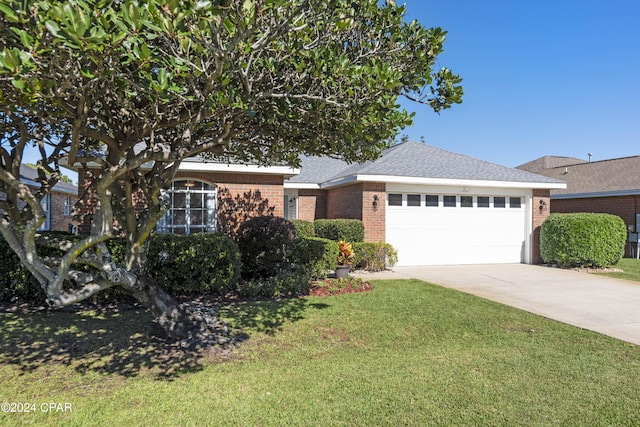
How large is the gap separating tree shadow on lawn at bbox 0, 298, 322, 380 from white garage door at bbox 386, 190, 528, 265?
7.08 meters

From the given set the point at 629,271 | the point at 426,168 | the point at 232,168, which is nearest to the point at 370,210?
the point at 426,168

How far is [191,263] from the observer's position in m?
7.69

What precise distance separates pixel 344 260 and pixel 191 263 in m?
4.35

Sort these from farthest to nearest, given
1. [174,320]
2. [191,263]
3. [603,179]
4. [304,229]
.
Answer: [603,179] → [304,229] → [191,263] → [174,320]

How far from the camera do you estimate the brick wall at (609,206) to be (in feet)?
55.7

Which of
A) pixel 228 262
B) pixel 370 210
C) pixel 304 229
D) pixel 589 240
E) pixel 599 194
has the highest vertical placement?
pixel 599 194

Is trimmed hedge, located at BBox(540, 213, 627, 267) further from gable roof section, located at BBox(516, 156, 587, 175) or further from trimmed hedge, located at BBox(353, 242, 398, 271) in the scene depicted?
gable roof section, located at BBox(516, 156, 587, 175)

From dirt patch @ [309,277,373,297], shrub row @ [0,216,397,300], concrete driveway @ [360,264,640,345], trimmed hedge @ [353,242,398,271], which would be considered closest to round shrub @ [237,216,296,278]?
shrub row @ [0,216,397,300]

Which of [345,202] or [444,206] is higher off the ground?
[345,202]

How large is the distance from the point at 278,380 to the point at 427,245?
34.8ft

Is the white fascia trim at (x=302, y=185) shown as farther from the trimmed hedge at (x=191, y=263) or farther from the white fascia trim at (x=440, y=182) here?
the trimmed hedge at (x=191, y=263)

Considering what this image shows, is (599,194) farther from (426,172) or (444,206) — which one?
(426,172)

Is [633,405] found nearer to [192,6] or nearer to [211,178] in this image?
[192,6]

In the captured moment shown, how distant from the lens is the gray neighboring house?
13.2m
